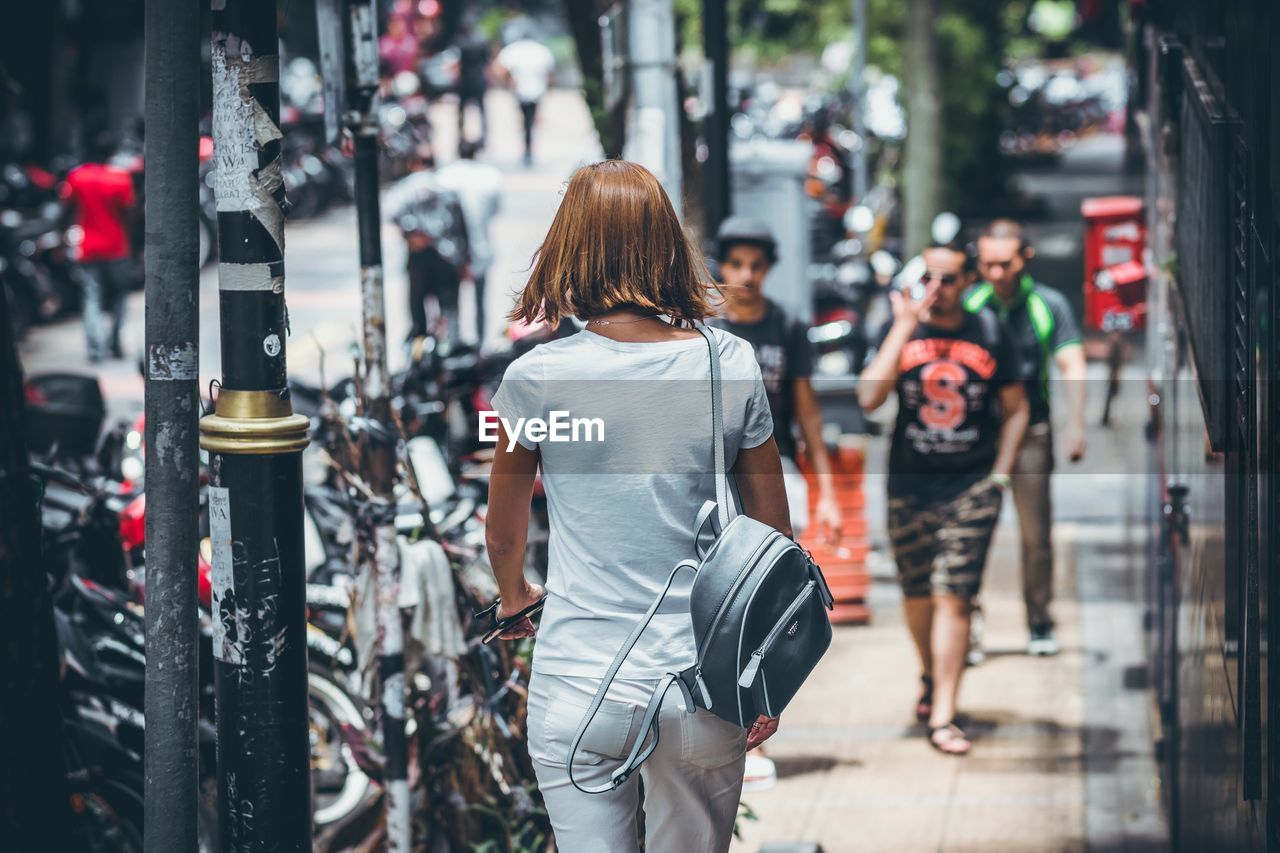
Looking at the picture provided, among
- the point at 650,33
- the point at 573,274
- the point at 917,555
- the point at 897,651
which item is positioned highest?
the point at 650,33

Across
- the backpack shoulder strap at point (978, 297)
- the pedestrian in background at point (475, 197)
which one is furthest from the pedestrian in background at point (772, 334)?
the pedestrian in background at point (475, 197)

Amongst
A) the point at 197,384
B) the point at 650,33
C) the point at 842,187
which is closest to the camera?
the point at 197,384

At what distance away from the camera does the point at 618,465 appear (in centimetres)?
311

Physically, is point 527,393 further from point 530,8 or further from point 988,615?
point 530,8

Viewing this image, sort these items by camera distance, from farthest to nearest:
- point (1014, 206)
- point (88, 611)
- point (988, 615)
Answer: point (1014, 206) → point (988, 615) → point (88, 611)

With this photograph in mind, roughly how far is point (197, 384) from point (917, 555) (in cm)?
365

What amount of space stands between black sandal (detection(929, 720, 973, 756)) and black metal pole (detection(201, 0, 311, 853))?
3321mm

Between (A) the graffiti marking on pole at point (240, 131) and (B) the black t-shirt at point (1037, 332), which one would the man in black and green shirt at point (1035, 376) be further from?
(A) the graffiti marking on pole at point (240, 131)

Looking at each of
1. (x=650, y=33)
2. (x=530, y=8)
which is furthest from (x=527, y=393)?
(x=530, y=8)

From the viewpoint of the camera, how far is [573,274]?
10.1ft

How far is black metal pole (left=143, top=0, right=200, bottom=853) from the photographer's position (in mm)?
3439

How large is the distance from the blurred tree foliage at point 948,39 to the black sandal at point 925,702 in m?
16.7

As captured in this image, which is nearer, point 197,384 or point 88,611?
point 197,384

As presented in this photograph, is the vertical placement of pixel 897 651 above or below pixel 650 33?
below
